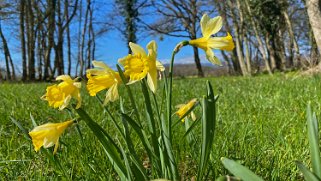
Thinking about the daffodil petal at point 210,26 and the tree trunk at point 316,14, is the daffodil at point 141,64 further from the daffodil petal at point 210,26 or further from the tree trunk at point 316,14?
the tree trunk at point 316,14

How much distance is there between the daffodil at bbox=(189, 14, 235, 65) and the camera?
77cm

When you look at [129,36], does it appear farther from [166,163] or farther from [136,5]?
[166,163]

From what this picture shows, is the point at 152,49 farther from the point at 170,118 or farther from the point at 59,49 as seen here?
the point at 59,49

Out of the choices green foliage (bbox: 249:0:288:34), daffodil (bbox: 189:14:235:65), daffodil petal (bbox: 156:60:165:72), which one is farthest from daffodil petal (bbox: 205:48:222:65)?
green foliage (bbox: 249:0:288:34)

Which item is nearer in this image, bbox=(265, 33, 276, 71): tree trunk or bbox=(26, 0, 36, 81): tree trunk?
bbox=(26, 0, 36, 81): tree trunk

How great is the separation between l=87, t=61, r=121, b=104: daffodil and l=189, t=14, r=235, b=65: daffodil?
19 centimetres

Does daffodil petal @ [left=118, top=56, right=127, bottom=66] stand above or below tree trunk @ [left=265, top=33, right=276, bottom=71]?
above

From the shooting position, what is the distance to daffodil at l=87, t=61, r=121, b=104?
78 centimetres

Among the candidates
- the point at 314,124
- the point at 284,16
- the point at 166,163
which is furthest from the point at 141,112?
the point at 284,16

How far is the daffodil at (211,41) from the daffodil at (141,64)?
0.29ft

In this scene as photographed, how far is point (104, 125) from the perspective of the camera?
2.19 m

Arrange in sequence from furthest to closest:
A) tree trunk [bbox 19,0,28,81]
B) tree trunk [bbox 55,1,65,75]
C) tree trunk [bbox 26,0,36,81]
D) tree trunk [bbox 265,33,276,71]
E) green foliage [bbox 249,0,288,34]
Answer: tree trunk [bbox 265,33,276,71]
tree trunk [bbox 55,1,65,75]
green foliage [bbox 249,0,288,34]
tree trunk [bbox 26,0,36,81]
tree trunk [bbox 19,0,28,81]

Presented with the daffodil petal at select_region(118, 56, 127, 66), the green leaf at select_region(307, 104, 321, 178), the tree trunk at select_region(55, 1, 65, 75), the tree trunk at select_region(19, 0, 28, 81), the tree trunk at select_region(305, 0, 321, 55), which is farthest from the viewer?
the tree trunk at select_region(55, 1, 65, 75)

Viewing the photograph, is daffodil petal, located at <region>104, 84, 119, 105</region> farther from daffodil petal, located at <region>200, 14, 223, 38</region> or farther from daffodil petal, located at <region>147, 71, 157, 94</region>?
daffodil petal, located at <region>200, 14, 223, 38</region>
